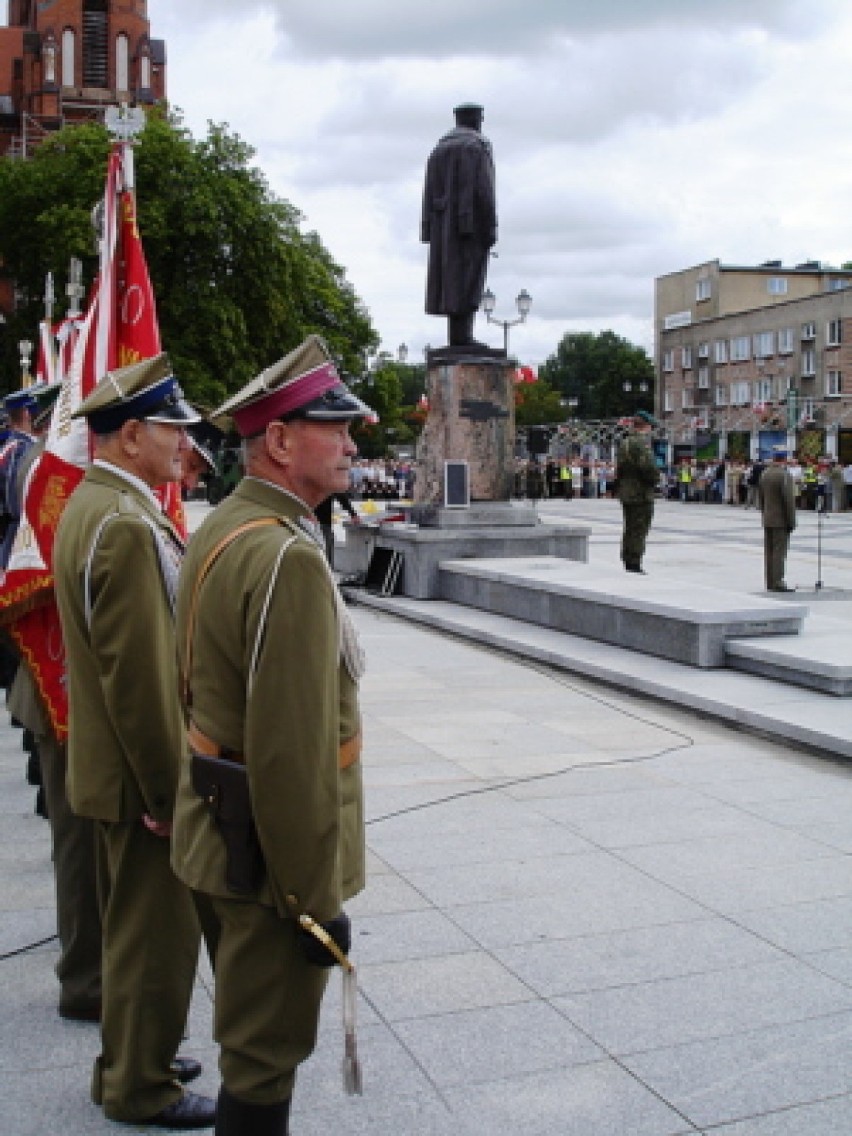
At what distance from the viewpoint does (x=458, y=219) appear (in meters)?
16.8

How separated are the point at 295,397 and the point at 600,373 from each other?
128009 millimetres

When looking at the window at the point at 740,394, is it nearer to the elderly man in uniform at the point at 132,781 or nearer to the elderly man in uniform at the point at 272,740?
the elderly man in uniform at the point at 132,781

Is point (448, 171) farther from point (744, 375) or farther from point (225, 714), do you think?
point (744, 375)

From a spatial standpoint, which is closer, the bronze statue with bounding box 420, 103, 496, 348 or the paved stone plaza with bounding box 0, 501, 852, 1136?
the paved stone plaza with bounding box 0, 501, 852, 1136

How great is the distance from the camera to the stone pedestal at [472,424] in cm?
1669

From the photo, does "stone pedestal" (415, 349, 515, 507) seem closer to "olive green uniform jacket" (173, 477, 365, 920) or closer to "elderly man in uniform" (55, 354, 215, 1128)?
"elderly man in uniform" (55, 354, 215, 1128)

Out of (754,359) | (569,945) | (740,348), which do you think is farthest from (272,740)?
(740,348)

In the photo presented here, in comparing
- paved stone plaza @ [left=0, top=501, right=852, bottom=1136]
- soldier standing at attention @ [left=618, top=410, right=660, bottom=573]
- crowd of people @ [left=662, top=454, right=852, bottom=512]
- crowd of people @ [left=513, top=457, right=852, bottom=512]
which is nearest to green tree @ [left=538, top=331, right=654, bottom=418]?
crowd of people @ [left=513, top=457, right=852, bottom=512]

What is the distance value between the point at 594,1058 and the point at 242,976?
1601 millimetres

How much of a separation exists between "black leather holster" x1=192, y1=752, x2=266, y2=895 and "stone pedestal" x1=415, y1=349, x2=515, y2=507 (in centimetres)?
1384

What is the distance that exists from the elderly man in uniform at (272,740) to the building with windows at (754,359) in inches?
1692

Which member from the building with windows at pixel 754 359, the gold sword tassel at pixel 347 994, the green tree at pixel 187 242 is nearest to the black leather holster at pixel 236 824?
the gold sword tassel at pixel 347 994

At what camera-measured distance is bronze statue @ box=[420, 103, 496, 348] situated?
16.7 metres

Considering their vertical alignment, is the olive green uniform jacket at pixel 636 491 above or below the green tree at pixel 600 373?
below
